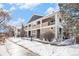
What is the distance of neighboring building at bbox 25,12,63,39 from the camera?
261cm

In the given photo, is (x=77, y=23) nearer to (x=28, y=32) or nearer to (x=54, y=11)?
(x=54, y=11)

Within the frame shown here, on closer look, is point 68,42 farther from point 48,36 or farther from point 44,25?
point 44,25

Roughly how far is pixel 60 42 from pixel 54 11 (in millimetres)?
458

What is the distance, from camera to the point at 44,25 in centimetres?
266

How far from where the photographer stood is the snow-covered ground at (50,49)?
2.57 metres

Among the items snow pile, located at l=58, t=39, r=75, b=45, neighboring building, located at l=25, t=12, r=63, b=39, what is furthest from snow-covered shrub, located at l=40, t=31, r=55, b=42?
snow pile, located at l=58, t=39, r=75, b=45

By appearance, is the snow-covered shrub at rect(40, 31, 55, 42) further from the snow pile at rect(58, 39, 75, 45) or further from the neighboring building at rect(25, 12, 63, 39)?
the snow pile at rect(58, 39, 75, 45)

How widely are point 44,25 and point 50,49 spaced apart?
36 centimetres

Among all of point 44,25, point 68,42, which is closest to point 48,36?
point 44,25

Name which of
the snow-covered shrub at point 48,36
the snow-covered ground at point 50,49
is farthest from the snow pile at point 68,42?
the snow-covered shrub at point 48,36

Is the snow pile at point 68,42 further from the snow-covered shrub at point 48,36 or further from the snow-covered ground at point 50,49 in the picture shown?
the snow-covered shrub at point 48,36

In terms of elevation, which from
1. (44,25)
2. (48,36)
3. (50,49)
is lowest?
(50,49)

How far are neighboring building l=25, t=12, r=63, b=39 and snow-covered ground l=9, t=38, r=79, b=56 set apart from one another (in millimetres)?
135

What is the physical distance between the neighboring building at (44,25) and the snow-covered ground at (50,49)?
13 centimetres
